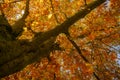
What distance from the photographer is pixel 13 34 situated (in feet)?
26.3

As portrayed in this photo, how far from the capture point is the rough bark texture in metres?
6.80

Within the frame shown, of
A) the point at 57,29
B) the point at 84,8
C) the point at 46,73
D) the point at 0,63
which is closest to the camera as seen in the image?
the point at 0,63

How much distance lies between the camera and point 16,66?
22.6 ft

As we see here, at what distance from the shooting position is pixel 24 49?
7.26 metres

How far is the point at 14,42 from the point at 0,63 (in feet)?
3.31

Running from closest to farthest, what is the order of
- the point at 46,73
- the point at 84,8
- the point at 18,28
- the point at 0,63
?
the point at 0,63, the point at 84,8, the point at 18,28, the point at 46,73

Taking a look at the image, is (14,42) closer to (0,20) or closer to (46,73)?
(0,20)

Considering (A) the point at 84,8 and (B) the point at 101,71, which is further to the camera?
(B) the point at 101,71

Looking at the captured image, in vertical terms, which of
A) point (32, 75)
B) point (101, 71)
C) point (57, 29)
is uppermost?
point (57, 29)

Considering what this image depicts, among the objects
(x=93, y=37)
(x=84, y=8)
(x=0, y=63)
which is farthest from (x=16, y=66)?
(x=93, y=37)

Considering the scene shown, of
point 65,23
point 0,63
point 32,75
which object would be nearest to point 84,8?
point 65,23

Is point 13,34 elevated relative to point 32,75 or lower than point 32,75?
elevated

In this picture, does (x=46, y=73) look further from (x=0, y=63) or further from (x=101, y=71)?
(x=0, y=63)

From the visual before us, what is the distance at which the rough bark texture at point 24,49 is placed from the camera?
22.3 ft
